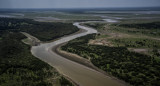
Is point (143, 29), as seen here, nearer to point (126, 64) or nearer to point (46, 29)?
point (126, 64)

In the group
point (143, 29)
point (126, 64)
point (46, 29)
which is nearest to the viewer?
point (126, 64)

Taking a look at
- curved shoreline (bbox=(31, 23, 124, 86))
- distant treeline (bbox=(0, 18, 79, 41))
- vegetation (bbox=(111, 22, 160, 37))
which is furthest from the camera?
vegetation (bbox=(111, 22, 160, 37))

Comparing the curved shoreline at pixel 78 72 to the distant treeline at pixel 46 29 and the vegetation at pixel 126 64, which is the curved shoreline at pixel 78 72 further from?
the distant treeline at pixel 46 29

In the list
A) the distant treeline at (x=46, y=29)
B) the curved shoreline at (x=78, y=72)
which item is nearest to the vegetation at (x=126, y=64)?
the curved shoreline at (x=78, y=72)

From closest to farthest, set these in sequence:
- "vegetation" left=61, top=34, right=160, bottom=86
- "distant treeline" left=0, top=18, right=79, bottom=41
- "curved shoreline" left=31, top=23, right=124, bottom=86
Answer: "vegetation" left=61, top=34, right=160, bottom=86 → "curved shoreline" left=31, top=23, right=124, bottom=86 → "distant treeline" left=0, top=18, right=79, bottom=41

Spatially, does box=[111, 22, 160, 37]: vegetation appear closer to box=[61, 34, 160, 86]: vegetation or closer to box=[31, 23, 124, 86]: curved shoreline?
box=[61, 34, 160, 86]: vegetation

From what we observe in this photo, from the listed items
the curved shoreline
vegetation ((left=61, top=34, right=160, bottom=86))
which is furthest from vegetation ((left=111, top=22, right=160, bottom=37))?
the curved shoreline

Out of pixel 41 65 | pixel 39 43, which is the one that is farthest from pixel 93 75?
pixel 39 43

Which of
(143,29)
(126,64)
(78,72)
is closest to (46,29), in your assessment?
(143,29)

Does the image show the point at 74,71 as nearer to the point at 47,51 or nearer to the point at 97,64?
the point at 97,64
